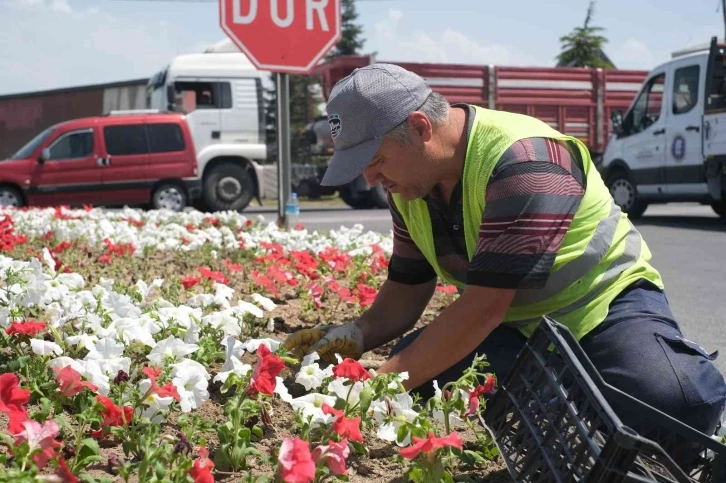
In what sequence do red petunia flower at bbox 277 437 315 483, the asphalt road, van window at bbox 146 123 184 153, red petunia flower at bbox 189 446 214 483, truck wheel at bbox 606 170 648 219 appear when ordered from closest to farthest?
red petunia flower at bbox 277 437 315 483, red petunia flower at bbox 189 446 214 483, the asphalt road, truck wheel at bbox 606 170 648 219, van window at bbox 146 123 184 153

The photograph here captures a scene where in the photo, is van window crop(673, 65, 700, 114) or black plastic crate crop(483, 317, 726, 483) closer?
black plastic crate crop(483, 317, 726, 483)

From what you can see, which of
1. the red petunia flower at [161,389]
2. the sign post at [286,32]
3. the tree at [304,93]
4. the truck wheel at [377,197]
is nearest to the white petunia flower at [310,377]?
the red petunia flower at [161,389]

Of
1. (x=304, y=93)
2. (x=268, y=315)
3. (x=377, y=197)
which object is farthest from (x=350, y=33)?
(x=268, y=315)

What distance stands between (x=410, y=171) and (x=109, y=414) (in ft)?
3.36

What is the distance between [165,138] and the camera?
53.9 feet

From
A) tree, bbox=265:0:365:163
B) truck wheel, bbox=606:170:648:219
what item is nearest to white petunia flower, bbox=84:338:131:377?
truck wheel, bbox=606:170:648:219

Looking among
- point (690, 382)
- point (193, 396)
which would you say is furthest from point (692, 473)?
point (193, 396)

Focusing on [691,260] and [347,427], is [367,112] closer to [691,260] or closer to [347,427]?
[347,427]

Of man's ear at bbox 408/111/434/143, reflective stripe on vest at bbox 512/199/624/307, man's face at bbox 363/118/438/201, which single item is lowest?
reflective stripe on vest at bbox 512/199/624/307

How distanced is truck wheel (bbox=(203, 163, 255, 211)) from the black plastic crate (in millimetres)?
14751

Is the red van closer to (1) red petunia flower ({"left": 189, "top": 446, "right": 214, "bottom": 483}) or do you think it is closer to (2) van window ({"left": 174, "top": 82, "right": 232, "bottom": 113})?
(2) van window ({"left": 174, "top": 82, "right": 232, "bottom": 113})

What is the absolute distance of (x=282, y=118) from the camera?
8.35m

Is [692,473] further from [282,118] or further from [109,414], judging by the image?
[282,118]

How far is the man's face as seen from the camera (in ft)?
8.41
